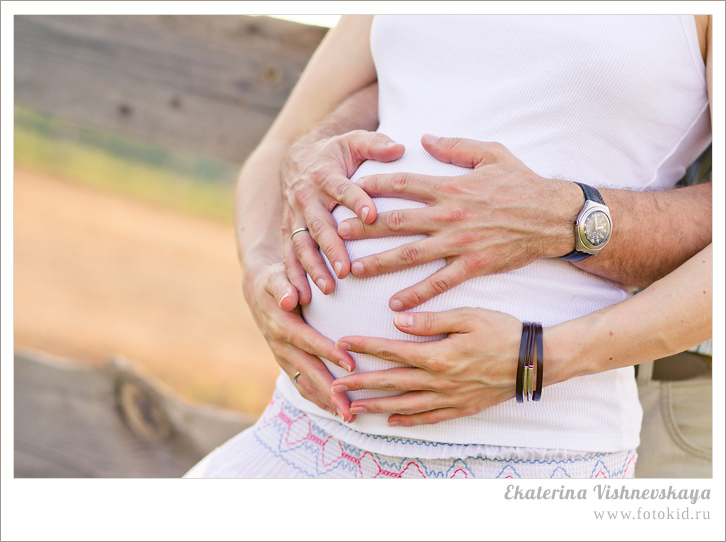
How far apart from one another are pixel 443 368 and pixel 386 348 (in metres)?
0.10

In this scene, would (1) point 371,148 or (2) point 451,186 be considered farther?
(1) point 371,148

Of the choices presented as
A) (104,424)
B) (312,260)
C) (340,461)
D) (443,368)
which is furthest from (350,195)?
(104,424)

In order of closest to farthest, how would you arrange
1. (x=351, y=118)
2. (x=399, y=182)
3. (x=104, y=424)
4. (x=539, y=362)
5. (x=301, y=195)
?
(x=539, y=362), (x=399, y=182), (x=301, y=195), (x=351, y=118), (x=104, y=424)

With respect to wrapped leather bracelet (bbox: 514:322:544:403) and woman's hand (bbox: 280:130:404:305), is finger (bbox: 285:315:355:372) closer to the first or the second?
woman's hand (bbox: 280:130:404:305)

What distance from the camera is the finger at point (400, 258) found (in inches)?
36.8

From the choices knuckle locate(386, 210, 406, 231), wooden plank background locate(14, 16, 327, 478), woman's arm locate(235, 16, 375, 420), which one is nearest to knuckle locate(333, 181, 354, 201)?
knuckle locate(386, 210, 406, 231)

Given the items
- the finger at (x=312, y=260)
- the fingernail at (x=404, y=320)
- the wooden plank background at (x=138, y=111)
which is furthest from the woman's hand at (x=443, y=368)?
the wooden plank background at (x=138, y=111)

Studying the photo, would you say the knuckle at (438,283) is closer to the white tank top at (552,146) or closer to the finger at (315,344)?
the white tank top at (552,146)

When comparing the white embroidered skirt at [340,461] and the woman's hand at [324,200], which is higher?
the woman's hand at [324,200]

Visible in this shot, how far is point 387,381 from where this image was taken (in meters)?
0.93

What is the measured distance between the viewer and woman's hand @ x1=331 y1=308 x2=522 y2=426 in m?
0.90

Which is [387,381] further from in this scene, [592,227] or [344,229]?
[592,227]

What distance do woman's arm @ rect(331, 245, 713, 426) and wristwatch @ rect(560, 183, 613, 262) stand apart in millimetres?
107


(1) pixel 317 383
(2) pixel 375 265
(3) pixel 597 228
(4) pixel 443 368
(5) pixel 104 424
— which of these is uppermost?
(3) pixel 597 228
